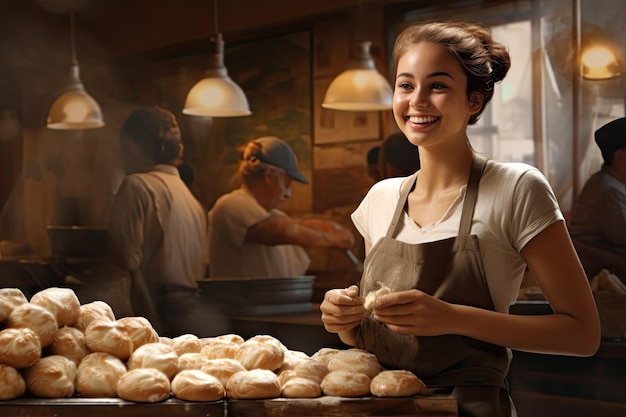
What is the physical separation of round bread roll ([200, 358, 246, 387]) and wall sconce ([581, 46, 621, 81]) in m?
3.09

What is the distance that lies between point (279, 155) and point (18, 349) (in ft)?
10.7

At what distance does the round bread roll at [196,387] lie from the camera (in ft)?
4.58

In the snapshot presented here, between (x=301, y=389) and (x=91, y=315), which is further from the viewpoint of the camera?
(x=91, y=315)

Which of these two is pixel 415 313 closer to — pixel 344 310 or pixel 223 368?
pixel 344 310

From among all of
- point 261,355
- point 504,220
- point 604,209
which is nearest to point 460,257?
point 504,220

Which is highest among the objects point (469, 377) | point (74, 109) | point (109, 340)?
point (74, 109)

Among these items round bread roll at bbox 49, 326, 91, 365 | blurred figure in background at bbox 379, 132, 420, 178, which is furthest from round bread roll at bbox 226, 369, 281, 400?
blurred figure in background at bbox 379, 132, 420, 178

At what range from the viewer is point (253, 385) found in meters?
1.41

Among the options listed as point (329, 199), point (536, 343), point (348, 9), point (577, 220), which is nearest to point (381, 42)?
point (348, 9)

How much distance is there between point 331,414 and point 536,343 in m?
0.47

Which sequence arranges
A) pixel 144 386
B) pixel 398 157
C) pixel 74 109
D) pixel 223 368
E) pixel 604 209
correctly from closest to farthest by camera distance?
pixel 144 386 < pixel 223 368 < pixel 604 209 < pixel 398 157 < pixel 74 109

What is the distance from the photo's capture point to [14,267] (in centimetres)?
452

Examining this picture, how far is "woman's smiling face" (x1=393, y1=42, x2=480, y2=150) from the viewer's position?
5.53 ft

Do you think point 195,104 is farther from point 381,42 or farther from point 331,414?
point 331,414
